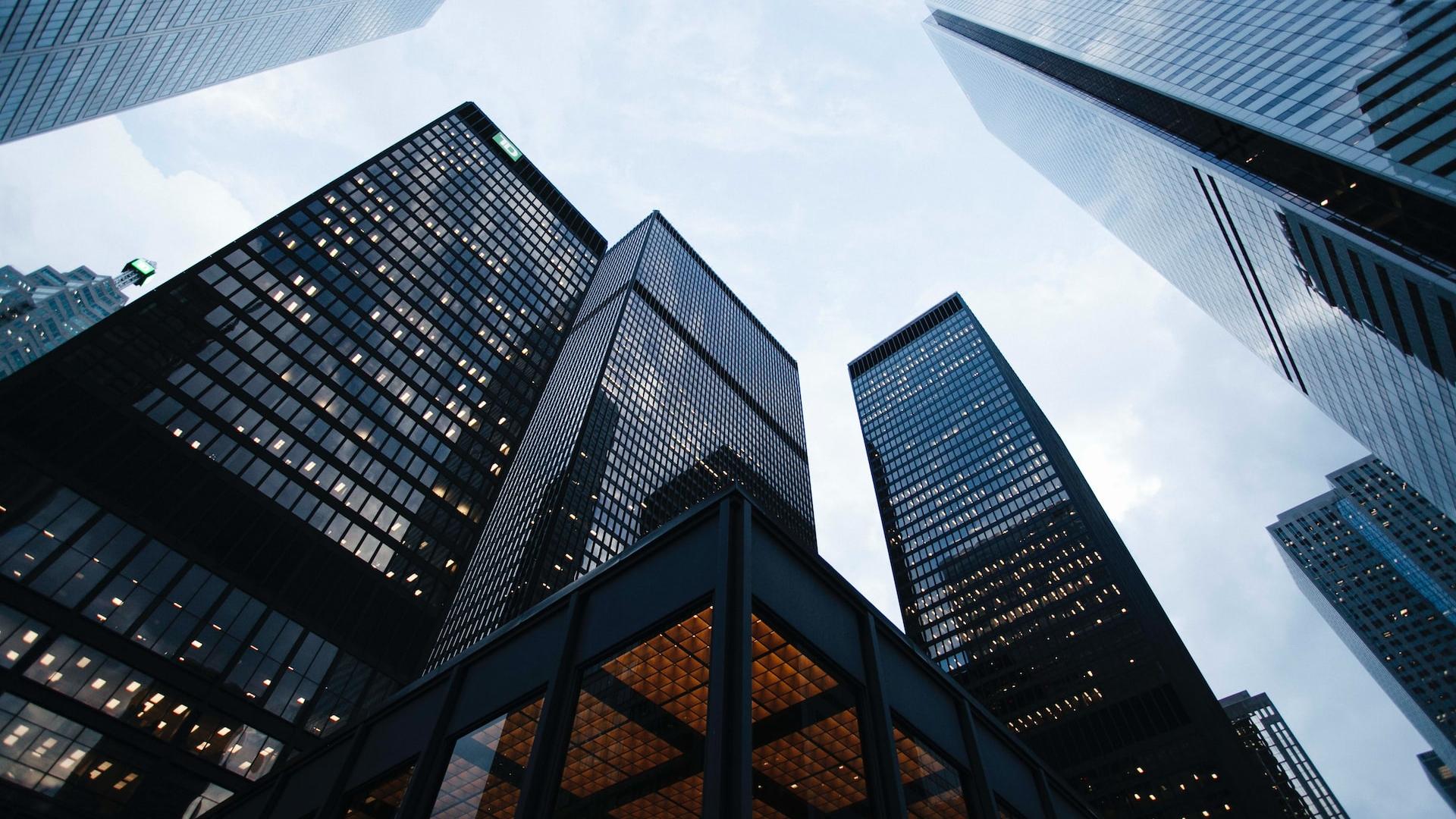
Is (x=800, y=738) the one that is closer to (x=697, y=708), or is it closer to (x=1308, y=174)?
(x=697, y=708)

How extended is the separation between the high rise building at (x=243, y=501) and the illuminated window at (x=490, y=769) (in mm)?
38590

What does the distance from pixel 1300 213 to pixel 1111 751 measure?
72070 millimetres

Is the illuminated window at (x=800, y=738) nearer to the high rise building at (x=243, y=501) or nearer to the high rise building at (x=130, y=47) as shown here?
the high rise building at (x=243, y=501)

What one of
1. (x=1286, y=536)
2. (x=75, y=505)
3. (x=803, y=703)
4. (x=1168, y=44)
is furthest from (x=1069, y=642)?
(x=1286, y=536)

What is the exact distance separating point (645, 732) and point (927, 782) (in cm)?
702

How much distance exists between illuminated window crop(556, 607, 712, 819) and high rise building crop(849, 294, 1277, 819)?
95.1 m

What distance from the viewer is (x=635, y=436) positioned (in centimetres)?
11862

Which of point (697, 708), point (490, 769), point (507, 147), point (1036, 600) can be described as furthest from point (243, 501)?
point (1036, 600)

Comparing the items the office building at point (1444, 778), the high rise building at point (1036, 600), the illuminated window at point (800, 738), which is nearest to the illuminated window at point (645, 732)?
the illuminated window at point (800, 738)

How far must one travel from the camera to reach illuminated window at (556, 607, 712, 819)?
43.1ft

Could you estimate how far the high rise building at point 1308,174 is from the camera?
4572 centimetres

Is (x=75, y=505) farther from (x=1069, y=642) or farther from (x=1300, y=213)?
(x=1069, y=642)

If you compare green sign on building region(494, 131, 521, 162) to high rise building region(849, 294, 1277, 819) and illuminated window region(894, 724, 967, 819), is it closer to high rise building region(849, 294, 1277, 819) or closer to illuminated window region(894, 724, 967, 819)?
high rise building region(849, 294, 1277, 819)

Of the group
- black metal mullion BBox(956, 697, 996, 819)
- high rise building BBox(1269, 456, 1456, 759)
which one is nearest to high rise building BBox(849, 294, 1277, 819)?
high rise building BBox(1269, 456, 1456, 759)
